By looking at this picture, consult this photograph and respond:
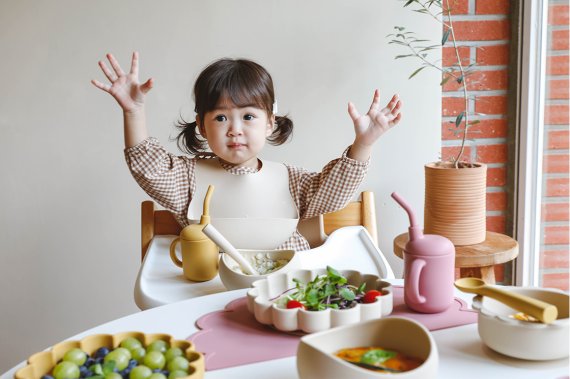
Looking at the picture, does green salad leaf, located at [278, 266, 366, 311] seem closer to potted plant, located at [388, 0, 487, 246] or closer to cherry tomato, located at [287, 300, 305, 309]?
cherry tomato, located at [287, 300, 305, 309]

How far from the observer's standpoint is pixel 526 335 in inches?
28.3

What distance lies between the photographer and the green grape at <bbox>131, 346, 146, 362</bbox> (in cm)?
70

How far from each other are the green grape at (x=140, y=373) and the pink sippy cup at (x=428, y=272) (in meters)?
0.40

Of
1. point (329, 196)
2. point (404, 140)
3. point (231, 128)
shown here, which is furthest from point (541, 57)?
point (231, 128)

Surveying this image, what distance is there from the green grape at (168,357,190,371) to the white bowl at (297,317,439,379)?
4.8 inches

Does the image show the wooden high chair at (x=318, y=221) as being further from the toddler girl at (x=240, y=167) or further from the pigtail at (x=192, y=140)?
the pigtail at (x=192, y=140)

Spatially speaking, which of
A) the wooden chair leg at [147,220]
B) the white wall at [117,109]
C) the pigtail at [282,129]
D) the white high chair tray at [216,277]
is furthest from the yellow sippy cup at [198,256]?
the white wall at [117,109]

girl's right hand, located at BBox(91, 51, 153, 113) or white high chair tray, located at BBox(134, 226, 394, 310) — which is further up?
girl's right hand, located at BBox(91, 51, 153, 113)

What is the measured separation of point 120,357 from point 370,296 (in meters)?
0.36

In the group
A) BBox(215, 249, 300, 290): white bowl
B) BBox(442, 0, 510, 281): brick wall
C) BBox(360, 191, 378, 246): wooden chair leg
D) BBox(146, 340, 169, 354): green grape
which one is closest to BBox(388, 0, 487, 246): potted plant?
BBox(360, 191, 378, 246): wooden chair leg

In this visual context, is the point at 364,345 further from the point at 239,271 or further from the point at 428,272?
the point at 239,271

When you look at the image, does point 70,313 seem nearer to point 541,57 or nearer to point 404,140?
point 404,140

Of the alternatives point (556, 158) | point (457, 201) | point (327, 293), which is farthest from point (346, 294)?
point (556, 158)

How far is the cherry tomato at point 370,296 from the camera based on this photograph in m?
0.87
